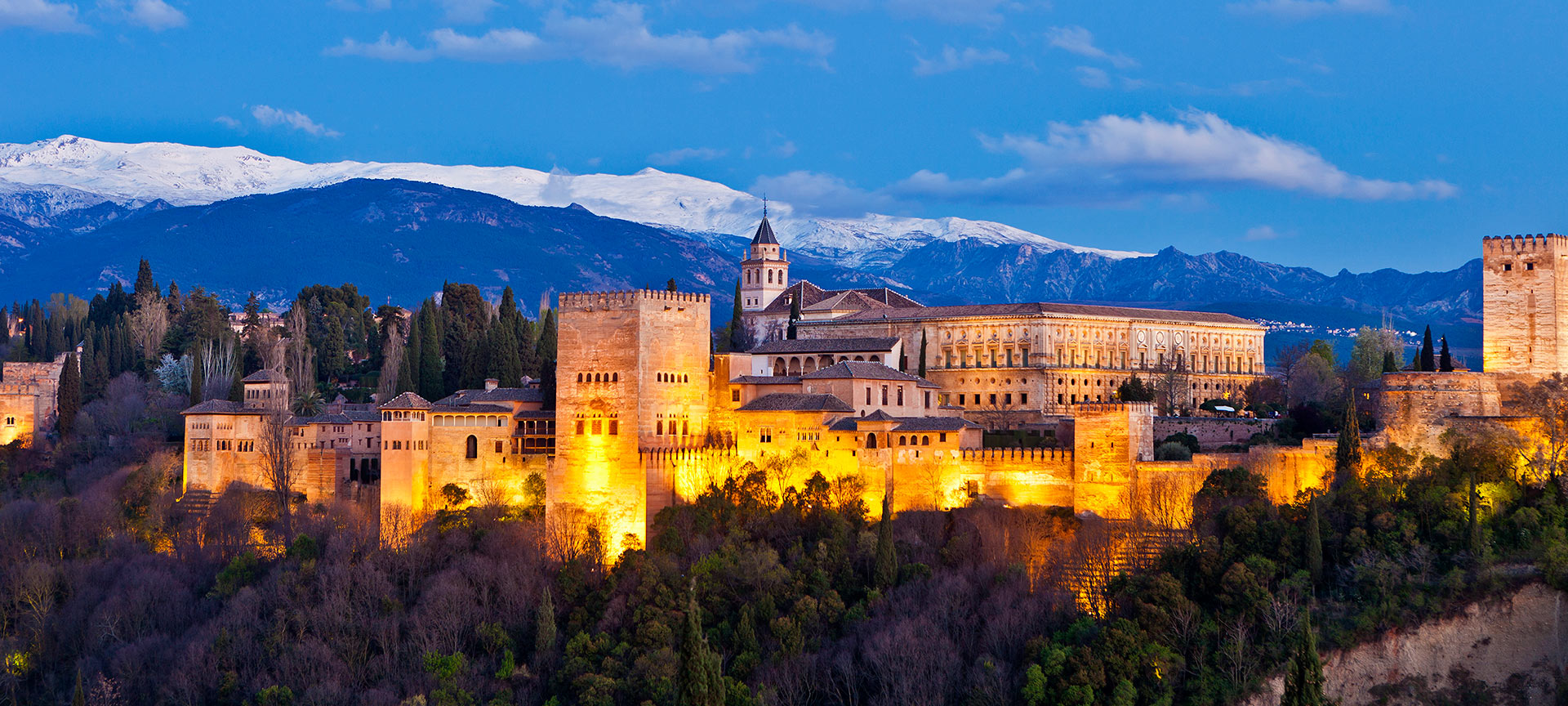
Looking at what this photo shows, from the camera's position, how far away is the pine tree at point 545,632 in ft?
148

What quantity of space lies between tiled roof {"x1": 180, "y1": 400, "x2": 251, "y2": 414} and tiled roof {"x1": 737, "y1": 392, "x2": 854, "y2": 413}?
62.7 ft

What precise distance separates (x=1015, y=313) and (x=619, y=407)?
30.7 meters

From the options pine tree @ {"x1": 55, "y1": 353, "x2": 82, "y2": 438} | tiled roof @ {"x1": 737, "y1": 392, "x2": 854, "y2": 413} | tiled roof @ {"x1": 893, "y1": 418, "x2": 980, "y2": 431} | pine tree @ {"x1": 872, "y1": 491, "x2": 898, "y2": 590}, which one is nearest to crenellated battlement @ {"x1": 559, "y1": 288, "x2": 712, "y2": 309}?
tiled roof @ {"x1": 737, "y1": 392, "x2": 854, "y2": 413}

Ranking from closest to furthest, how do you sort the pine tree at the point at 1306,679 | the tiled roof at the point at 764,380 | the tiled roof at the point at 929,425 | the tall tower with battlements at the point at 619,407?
the pine tree at the point at 1306,679
the tiled roof at the point at 929,425
the tall tower with battlements at the point at 619,407
the tiled roof at the point at 764,380

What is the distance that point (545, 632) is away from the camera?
149ft

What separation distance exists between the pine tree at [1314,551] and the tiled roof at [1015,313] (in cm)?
3479

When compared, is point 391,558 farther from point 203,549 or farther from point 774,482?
point 774,482

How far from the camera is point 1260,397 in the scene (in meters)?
72.2

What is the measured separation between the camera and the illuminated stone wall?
70.1 metres

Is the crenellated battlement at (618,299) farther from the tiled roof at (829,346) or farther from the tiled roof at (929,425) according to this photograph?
the tiled roof at (829,346)

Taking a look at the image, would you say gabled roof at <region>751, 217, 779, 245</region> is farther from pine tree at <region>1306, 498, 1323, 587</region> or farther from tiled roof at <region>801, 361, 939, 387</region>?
pine tree at <region>1306, 498, 1323, 587</region>

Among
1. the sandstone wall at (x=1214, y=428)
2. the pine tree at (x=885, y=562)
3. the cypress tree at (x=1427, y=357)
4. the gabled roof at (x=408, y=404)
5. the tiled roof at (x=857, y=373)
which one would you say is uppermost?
the cypress tree at (x=1427, y=357)

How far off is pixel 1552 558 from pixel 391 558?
3443 centimetres

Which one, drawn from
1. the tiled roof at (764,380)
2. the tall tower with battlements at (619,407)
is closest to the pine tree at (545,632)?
the tall tower with battlements at (619,407)
